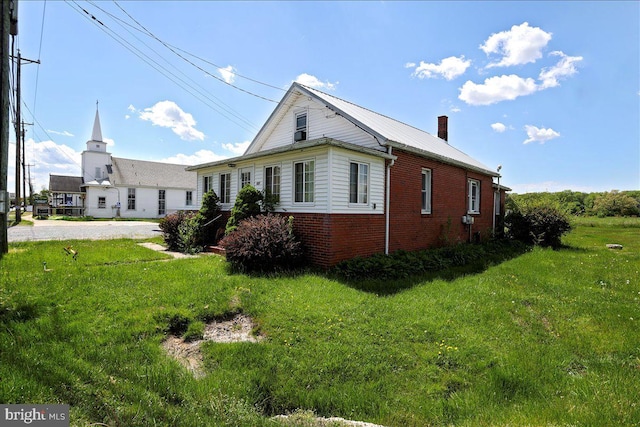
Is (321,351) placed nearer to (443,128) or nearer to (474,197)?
(474,197)

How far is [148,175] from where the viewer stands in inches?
1449

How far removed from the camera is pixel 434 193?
12219 millimetres

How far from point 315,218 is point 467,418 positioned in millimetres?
5973

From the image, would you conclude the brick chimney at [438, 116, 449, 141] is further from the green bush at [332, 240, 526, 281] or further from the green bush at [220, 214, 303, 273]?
the green bush at [220, 214, 303, 273]

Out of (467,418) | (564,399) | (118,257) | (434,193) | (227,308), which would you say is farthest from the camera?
(434,193)

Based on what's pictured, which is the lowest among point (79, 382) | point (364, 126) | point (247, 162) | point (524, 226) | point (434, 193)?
point (79, 382)

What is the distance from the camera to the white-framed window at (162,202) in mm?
36675

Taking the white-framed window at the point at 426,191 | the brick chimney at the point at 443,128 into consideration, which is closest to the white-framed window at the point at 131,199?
the brick chimney at the point at 443,128

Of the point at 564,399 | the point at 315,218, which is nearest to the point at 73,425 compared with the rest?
the point at 564,399

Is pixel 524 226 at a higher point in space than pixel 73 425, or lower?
higher

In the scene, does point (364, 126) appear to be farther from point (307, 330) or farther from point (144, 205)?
point (144, 205)

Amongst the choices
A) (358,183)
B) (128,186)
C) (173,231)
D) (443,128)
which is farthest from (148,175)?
(358,183)

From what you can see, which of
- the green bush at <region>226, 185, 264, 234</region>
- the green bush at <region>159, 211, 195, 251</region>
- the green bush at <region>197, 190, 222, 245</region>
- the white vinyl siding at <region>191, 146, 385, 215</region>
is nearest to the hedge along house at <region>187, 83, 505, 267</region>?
the white vinyl siding at <region>191, 146, 385, 215</region>

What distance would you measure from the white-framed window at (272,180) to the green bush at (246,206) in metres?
0.41
